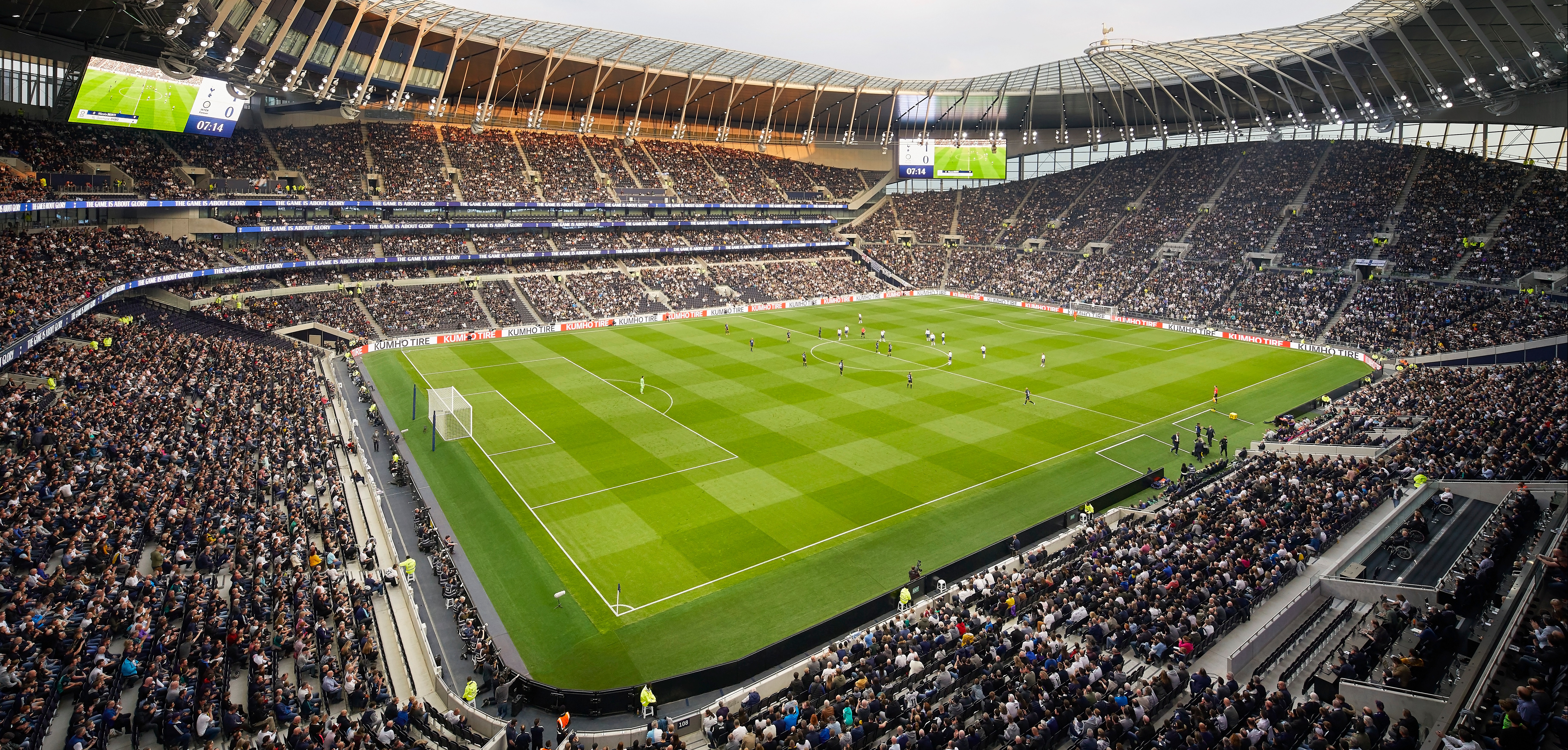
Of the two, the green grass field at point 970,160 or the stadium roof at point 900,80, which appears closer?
the stadium roof at point 900,80

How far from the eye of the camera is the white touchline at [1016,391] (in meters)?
34.4

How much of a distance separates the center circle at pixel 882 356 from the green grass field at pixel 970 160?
1332 inches

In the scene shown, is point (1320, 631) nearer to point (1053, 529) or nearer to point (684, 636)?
point (1053, 529)

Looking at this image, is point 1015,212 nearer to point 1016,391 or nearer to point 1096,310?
point 1096,310

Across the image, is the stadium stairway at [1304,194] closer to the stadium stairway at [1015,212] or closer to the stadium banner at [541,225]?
the stadium stairway at [1015,212]

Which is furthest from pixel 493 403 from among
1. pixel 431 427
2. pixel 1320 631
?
pixel 1320 631

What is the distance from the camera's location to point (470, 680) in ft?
51.6

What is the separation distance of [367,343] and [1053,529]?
4263 centimetres

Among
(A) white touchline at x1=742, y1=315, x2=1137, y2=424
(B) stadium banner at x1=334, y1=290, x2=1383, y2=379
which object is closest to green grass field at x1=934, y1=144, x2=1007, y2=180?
(B) stadium banner at x1=334, y1=290, x2=1383, y2=379

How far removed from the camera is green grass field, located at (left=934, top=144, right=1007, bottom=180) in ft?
259

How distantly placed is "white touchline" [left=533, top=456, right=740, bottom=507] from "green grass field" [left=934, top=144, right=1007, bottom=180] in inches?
2308

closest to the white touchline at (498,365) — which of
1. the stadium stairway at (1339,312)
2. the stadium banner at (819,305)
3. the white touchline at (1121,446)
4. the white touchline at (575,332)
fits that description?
the white touchline at (575,332)

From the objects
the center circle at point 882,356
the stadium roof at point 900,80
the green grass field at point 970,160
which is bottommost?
the center circle at point 882,356

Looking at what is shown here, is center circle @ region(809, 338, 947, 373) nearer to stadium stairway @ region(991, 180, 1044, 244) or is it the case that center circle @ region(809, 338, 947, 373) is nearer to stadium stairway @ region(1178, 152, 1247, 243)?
stadium stairway @ region(1178, 152, 1247, 243)
